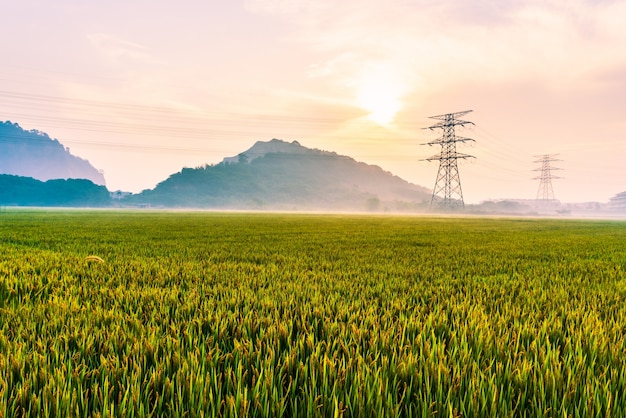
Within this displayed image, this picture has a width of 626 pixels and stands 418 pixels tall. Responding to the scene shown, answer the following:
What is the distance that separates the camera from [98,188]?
182 m

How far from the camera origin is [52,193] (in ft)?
591

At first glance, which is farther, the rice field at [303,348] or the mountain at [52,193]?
the mountain at [52,193]

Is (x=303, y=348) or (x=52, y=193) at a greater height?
(x=52, y=193)

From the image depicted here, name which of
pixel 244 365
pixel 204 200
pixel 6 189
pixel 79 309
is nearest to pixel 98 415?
pixel 244 365

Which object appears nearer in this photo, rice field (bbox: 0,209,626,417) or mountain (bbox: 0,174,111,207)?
rice field (bbox: 0,209,626,417)

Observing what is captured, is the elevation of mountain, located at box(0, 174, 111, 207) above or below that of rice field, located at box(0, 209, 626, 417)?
above

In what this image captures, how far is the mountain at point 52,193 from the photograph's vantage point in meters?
175

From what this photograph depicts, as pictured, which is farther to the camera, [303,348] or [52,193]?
[52,193]

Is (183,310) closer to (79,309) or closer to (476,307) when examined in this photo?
(79,309)

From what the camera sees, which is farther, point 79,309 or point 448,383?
point 79,309

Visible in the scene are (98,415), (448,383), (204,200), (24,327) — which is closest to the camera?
(98,415)

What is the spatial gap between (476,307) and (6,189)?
245220mm

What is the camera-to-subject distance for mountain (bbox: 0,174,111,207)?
6885 inches

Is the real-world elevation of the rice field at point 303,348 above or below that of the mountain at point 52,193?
below
